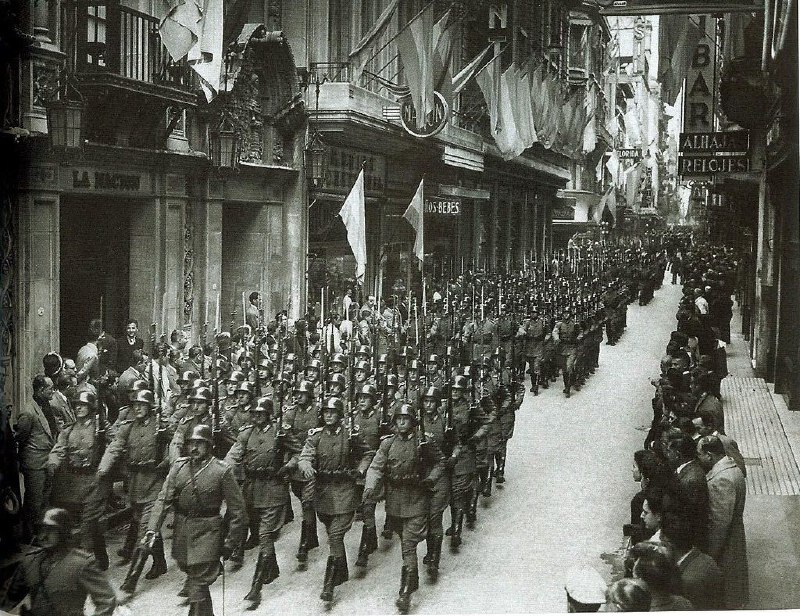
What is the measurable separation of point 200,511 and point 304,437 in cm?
→ 167

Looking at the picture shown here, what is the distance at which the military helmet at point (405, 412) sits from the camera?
9.18 metres

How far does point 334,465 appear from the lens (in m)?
9.14

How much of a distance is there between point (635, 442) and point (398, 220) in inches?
169

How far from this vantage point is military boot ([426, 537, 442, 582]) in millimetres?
8805

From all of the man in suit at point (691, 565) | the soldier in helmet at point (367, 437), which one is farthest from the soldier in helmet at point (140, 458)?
the man in suit at point (691, 565)

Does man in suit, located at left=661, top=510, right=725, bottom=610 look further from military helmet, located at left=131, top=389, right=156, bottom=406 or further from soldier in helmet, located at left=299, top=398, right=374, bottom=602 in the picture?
military helmet, located at left=131, top=389, right=156, bottom=406

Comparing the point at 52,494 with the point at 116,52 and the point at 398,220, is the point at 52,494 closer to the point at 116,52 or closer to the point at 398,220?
the point at 116,52

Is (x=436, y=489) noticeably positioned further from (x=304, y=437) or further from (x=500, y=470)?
(x=304, y=437)

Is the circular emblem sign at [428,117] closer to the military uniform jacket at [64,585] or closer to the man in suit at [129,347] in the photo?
the man in suit at [129,347]

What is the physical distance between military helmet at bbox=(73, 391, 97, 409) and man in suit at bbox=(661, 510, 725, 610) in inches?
197

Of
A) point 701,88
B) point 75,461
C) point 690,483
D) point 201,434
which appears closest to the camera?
point 690,483

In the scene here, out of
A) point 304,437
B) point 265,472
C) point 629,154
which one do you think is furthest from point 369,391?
point 629,154

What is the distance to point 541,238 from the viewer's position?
14.4m

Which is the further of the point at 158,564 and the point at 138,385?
the point at 138,385
